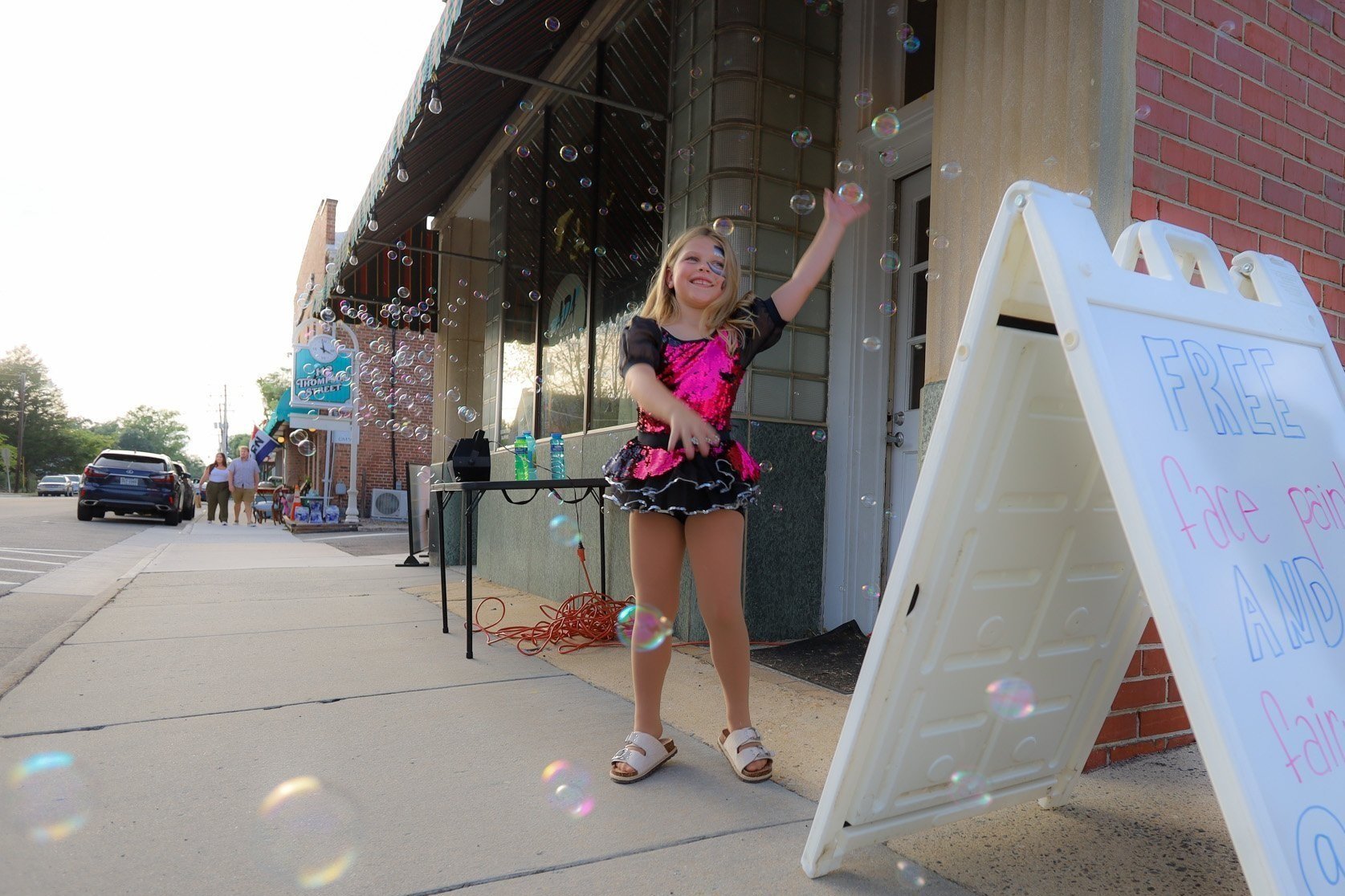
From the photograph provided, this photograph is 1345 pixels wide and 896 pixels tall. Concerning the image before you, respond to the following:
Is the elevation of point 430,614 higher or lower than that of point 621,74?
lower

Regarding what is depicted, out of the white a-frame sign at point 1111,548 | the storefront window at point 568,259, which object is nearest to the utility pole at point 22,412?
the storefront window at point 568,259

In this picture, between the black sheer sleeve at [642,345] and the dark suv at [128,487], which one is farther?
the dark suv at [128,487]

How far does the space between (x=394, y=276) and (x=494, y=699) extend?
7.77 m

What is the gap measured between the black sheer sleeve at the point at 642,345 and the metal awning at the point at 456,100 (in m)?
2.73

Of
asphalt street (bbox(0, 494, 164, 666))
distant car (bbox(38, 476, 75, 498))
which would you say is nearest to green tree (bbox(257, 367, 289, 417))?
distant car (bbox(38, 476, 75, 498))

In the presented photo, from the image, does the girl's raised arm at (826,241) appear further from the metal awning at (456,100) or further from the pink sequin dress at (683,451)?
the metal awning at (456,100)

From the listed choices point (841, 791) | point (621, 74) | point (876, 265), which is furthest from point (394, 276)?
point (841, 791)

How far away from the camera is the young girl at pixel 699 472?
235cm

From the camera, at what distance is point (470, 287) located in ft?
31.8

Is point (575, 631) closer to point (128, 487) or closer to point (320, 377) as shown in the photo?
point (320, 377)

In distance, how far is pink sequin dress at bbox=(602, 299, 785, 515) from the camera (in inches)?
92.4

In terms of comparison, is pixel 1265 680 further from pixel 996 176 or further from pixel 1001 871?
pixel 996 176

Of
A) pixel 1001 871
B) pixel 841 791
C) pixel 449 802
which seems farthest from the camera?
pixel 449 802

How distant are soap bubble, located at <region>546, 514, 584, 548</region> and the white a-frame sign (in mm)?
3795
